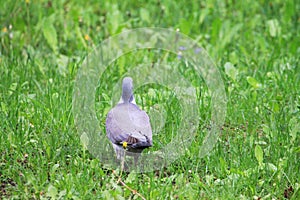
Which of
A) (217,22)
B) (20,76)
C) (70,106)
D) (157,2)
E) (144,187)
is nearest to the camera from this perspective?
(144,187)

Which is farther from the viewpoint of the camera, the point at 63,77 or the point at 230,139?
the point at 63,77

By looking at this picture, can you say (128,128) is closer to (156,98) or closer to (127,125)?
(127,125)

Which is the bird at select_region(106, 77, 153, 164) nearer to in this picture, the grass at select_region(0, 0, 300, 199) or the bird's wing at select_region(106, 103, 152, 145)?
the bird's wing at select_region(106, 103, 152, 145)

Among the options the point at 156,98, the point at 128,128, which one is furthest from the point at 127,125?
the point at 156,98

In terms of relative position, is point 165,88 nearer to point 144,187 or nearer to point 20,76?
point 20,76

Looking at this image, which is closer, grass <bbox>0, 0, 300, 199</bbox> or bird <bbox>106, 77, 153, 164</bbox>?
bird <bbox>106, 77, 153, 164</bbox>

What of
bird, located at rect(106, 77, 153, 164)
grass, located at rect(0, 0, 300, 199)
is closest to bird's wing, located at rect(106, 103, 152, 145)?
bird, located at rect(106, 77, 153, 164)

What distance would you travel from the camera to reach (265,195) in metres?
3.11

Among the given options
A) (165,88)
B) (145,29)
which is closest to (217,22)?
(145,29)

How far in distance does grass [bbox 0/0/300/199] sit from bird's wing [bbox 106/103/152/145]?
0.26 metres

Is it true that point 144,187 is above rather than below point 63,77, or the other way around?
below

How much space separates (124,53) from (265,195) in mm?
1972

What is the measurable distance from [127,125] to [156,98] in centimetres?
97

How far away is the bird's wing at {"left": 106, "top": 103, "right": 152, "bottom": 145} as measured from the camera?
9.50 ft
